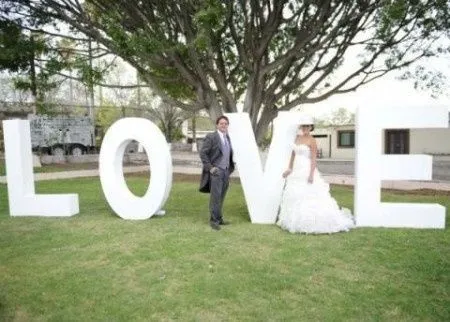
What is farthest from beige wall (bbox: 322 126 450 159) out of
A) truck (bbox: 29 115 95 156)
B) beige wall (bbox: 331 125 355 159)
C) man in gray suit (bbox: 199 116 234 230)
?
man in gray suit (bbox: 199 116 234 230)

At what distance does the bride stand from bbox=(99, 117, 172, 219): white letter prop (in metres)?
2.31

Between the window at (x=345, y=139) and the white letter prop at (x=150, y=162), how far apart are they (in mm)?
30646

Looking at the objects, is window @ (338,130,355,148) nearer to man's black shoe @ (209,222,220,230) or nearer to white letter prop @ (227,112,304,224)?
white letter prop @ (227,112,304,224)

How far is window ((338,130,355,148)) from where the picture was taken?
1441 inches

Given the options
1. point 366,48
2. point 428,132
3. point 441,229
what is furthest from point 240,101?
point 428,132

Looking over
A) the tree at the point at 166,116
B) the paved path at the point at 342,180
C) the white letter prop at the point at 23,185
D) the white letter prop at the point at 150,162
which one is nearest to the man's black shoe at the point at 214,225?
the white letter prop at the point at 150,162

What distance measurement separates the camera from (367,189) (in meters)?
7.55

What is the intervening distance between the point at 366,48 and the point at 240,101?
5.00 metres

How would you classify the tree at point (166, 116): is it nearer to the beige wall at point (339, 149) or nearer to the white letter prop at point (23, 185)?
the beige wall at point (339, 149)

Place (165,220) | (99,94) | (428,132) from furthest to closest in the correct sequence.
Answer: (99,94)
(428,132)
(165,220)

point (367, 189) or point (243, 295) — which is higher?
point (367, 189)

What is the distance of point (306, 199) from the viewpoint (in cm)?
732

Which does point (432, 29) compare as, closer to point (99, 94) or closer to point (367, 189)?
point (367, 189)

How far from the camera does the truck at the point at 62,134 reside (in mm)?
25156
